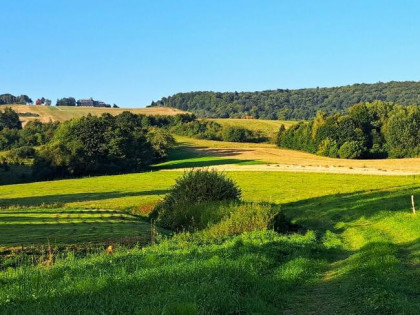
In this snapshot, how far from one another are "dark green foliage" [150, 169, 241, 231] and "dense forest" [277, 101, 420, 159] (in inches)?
3118

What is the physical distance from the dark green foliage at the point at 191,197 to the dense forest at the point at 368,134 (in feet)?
260

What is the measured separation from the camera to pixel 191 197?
31.9 meters

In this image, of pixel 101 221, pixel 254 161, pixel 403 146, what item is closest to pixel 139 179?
pixel 254 161

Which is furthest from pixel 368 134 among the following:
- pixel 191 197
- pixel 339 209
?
pixel 191 197

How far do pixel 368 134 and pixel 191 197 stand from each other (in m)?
90.8

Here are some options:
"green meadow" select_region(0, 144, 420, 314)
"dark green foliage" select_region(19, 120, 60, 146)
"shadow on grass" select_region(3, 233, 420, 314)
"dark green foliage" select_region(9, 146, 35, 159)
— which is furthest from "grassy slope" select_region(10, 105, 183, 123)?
"shadow on grass" select_region(3, 233, 420, 314)

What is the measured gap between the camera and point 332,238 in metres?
24.2

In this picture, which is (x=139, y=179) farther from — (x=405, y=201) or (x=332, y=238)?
(x=332, y=238)

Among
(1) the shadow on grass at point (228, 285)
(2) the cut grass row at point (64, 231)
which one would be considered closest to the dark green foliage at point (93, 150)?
(2) the cut grass row at point (64, 231)

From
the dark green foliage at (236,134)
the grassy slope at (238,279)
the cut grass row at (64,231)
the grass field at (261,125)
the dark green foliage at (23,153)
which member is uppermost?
the grass field at (261,125)

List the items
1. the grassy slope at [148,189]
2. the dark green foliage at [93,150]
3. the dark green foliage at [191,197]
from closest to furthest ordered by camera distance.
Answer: the dark green foliage at [191,197], the grassy slope at [148,189], the dark green foliage at [93,150]

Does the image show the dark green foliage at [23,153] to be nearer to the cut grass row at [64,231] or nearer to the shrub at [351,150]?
the shrub at [351,150]

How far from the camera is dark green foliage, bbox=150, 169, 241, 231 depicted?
29.1 meters

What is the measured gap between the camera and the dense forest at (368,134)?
108 metres
